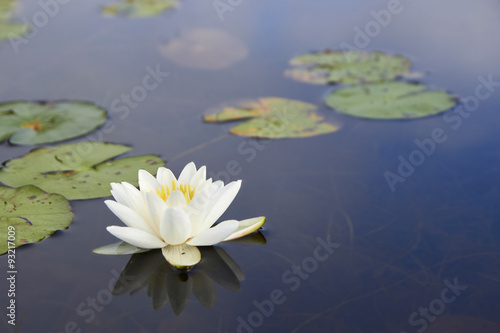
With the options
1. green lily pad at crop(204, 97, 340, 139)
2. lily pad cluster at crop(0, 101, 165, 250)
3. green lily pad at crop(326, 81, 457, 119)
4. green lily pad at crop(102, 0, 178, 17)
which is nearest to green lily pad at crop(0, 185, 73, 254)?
lily pad cluster at crop(0, 101, 165, 250)

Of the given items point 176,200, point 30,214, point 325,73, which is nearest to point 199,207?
point 176,200

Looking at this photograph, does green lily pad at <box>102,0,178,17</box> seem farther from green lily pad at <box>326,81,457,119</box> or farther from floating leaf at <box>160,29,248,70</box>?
green lily pad at <box>326,81,457,119</box>

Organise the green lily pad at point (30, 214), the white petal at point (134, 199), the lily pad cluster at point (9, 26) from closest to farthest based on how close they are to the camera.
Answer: the white petal at point (134, 199)
the green lily pad at point (30, 214)
the lily pad cluster at point (9, 26)

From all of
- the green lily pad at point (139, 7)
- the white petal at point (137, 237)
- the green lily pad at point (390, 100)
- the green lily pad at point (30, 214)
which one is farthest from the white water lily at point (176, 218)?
the green lily pad at point (139, 7)

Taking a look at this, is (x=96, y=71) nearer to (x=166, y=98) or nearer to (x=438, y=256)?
→ (x=166, y=98)

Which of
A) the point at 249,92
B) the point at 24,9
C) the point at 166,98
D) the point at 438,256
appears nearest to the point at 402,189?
the point at 438,256

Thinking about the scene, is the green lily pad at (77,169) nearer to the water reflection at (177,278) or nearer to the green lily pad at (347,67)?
the water reflection at (177,278)
